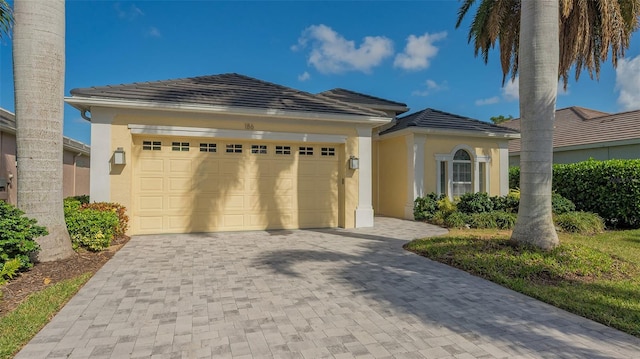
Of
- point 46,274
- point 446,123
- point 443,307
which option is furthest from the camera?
point 446,123

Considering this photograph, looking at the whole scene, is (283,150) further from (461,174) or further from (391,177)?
(461,174)

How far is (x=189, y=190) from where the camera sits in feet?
30.9

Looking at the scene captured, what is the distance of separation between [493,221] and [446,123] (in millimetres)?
4492

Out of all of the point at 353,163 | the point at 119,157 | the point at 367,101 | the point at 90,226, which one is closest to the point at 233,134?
the point at 119,157

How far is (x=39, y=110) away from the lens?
5805 millimetres

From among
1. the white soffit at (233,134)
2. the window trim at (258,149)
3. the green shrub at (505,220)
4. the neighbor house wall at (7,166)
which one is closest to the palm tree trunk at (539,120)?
the green shrub at (505,220)

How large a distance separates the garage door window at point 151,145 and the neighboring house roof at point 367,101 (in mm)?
8912

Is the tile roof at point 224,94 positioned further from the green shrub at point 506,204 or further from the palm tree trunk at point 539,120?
the green shrub at point 506,204

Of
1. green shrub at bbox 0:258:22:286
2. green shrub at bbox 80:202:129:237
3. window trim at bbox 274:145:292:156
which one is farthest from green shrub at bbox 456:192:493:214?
green shrub at bbox 0:258:22:286

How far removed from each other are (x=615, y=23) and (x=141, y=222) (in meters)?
15.3

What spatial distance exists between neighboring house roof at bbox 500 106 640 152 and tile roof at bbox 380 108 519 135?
188 inches

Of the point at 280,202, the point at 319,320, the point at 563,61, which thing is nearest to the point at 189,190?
the point at 280,202

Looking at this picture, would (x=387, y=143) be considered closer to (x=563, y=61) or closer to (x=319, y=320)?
(x=563, y=61)

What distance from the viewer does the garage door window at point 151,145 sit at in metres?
9.14
